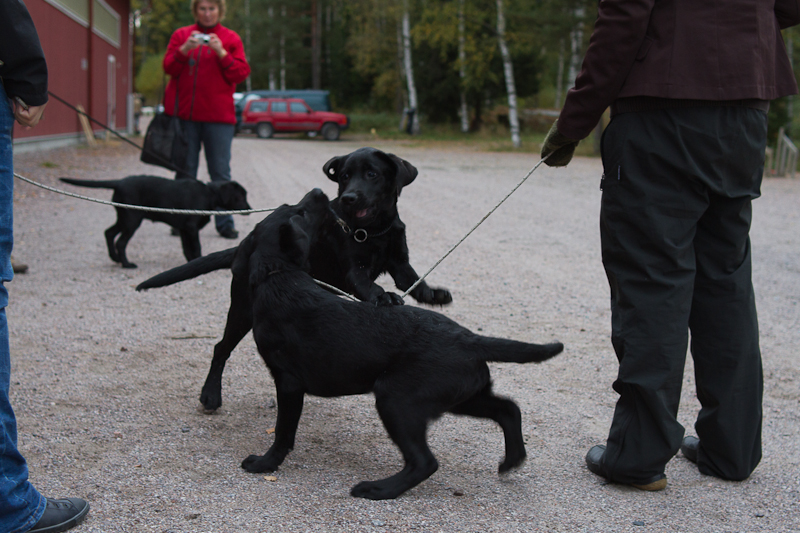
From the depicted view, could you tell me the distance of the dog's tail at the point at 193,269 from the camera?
3.30 meters

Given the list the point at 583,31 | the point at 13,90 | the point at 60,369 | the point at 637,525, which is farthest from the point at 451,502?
the point at 583,31

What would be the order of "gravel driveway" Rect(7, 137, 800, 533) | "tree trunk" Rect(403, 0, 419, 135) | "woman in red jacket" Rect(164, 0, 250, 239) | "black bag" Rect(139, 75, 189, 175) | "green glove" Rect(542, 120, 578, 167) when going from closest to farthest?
"gravel driveway" Rect(7, 137, 800, 533) → "green glove" Rect(542, 120, 578, 167) → "woman in red jacket" Rect(164, 0, 250, 239) → "black bag" Rect(139, 75, 189, 175) → "tree trunk" Rect(403, 0, 419, 135)

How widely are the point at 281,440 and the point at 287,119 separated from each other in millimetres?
31923

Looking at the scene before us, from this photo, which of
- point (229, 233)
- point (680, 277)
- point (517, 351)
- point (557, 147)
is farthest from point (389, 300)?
point (229, 233)

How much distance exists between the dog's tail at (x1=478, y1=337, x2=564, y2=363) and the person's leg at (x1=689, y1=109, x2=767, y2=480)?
724 mm

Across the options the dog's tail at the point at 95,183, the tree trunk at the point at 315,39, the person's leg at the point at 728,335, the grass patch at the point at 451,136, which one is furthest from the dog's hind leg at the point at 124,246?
the tree trunk at the point at 315,39

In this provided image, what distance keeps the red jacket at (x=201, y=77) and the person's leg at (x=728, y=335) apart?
582cm

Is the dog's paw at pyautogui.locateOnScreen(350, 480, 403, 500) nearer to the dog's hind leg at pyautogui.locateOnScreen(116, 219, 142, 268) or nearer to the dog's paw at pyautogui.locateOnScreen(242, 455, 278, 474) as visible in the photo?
the dog's paw at pyautogui.locateOnScreen(242, 455, 278, 474)

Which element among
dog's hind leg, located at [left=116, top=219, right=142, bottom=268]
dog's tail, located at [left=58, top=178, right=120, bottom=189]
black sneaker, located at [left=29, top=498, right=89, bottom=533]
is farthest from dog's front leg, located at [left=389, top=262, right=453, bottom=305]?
dog's hind leg, located at [left=116, top=219, right=142, bottom=268]

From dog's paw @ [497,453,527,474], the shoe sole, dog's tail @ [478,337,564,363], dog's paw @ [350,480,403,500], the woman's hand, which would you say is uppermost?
the woman's hand

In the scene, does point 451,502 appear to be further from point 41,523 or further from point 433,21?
point 433,21

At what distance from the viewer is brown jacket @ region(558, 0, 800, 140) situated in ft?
8.44

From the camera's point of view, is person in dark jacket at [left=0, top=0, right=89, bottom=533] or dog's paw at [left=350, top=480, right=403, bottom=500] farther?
Result: dog's paw at [left=350, top=480, right=403, bottom=500]

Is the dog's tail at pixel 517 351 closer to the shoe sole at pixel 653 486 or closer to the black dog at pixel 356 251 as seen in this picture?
the shoe sole at pixel 653 486
